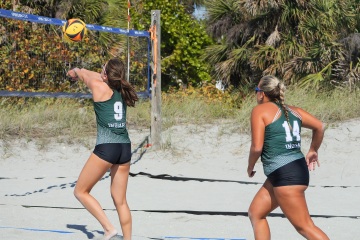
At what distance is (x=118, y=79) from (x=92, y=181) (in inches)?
34.2

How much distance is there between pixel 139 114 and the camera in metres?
13.4

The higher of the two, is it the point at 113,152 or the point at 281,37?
the point at 281,37

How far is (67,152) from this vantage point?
39.0ft

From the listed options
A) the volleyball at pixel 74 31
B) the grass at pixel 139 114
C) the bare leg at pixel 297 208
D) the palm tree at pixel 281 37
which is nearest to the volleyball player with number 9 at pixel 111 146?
the bare leg at pixel 297 208

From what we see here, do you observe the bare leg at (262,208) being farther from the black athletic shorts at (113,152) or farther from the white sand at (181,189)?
the white sand at (181,189)

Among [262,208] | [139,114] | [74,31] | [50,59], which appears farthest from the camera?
[139,114]

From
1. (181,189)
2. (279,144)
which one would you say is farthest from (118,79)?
(181,189)

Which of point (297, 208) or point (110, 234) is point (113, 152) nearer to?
point (110, 234)

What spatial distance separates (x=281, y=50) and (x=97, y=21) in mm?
3923

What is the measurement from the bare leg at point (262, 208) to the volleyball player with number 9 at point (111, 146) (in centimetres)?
131

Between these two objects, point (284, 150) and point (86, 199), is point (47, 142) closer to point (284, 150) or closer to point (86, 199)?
point (86, 199)

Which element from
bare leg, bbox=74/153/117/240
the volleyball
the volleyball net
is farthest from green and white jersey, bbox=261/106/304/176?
the volleyball net

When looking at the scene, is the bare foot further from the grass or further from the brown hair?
the grass

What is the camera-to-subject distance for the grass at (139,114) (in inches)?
487
